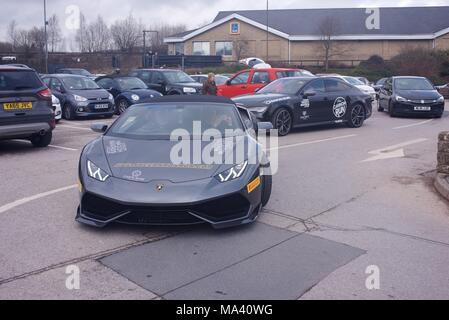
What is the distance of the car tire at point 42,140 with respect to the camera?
11.0m

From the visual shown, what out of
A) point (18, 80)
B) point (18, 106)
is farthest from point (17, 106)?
point (18, 80)

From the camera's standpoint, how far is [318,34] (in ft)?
173

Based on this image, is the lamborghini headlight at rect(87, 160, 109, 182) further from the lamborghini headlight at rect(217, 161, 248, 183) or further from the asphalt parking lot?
the lamborghini headlight at rect(217, 161, 248, 183)

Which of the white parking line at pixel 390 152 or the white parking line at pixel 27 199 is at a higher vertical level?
the white parking line at pixel 390 152

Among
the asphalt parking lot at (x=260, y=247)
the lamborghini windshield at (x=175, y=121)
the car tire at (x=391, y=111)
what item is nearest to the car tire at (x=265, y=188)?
the asphalt parking lot at (x=260, y=247)

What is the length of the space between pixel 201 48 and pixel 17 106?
47918 millimetres

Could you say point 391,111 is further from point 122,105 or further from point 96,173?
point 96,173

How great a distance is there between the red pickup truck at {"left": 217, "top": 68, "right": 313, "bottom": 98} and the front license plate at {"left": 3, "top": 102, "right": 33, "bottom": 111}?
8839 millimetres

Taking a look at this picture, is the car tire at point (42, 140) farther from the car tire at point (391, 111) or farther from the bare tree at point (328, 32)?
the bare tree at point (328, 32)

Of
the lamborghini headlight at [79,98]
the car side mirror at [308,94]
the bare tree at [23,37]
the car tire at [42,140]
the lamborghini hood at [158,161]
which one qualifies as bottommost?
the car tire at [42,140]

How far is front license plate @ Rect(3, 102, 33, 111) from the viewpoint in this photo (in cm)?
984

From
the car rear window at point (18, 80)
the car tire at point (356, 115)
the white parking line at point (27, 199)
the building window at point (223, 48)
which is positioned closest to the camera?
the white parking line at point (27, 199)

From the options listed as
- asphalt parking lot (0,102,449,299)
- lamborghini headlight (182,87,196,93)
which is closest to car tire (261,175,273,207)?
asphalt parking lot (0,102,449,299)

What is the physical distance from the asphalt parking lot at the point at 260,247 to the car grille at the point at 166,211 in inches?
7.9
